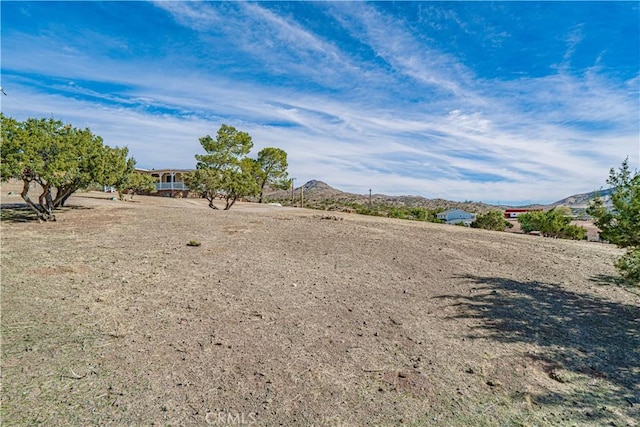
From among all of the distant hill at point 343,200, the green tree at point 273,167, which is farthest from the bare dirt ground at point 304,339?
the distant hill at point 343,200

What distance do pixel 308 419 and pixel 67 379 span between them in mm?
2407

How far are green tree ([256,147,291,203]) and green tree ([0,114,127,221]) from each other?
27.1m

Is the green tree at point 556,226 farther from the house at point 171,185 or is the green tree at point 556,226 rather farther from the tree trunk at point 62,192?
the house at point 171,185

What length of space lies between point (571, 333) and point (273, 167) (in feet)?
121

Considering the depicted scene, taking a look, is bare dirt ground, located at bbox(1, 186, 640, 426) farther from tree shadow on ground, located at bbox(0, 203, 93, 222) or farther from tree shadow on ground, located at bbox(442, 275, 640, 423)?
tree shadow on ground, located at bbox(0, 203, 93, 222)

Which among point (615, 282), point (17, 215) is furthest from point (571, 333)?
point (17, 215)

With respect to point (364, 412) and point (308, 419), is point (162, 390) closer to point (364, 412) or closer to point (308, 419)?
point (308, 419)

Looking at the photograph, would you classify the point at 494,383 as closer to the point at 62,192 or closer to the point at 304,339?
the point at 304,339

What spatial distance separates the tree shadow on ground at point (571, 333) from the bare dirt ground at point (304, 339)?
0.09 feet

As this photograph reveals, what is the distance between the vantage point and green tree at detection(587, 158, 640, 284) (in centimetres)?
568

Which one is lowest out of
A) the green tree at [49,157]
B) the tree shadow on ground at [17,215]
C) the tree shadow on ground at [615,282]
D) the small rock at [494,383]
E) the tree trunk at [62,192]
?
the small rock at [494,383]

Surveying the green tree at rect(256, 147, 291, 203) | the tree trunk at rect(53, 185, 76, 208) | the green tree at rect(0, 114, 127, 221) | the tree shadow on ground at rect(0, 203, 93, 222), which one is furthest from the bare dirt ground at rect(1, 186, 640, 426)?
the green tree at rect(256, 147, 291, 203)

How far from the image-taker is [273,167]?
4000 cm

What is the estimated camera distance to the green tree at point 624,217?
18.6 ft
